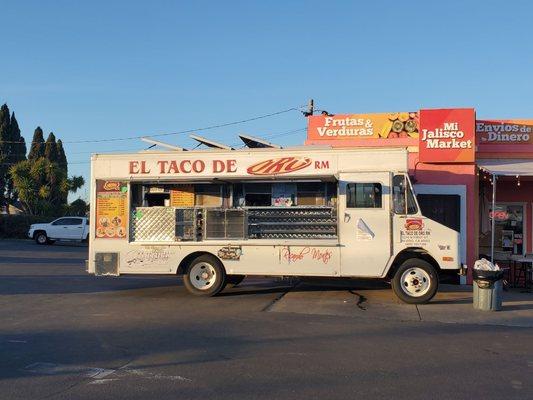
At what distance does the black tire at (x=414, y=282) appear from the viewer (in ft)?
37.9

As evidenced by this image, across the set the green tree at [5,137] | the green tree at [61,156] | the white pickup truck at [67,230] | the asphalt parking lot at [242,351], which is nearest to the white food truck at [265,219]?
the asphalt parking lot at [242,351]

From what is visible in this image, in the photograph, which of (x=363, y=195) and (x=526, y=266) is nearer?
(x=363, y=195)

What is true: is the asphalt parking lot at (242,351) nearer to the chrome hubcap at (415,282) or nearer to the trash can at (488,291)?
the chrome hubcap at (415,282)

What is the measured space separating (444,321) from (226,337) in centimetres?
411

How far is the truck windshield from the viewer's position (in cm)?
1167

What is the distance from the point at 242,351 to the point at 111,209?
6427 mm

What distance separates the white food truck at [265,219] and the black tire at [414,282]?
2 centimetres

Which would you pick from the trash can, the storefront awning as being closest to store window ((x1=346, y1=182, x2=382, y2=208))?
the trash can

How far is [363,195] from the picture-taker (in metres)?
11.9

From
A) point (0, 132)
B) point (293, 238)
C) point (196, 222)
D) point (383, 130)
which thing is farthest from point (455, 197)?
point (0, 132)

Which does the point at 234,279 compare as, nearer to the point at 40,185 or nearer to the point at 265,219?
A: the point at 265,219

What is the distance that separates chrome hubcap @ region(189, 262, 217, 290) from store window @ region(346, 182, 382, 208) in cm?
337

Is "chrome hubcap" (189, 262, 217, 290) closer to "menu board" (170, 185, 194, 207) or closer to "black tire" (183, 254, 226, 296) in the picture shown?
"black tire" (183, 254, 226, 296)

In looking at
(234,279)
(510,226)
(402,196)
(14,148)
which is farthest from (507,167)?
(14,148)
